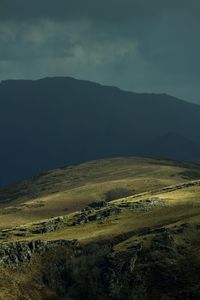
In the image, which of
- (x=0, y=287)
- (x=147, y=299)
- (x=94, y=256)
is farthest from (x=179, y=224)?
(x=0, y=287)

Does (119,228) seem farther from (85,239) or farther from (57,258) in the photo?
(57,258)

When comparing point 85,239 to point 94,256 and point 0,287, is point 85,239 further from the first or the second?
point 0,287

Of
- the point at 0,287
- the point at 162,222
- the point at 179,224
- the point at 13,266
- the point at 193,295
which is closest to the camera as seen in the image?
the point at 193,295

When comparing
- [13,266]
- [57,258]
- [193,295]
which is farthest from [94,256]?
[193,295]

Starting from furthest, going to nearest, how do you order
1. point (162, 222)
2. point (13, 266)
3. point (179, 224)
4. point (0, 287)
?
1. point (162, 222)
2. point (179, 224)
3. point (13, 266)
4. point (0, 287)

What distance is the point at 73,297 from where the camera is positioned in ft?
446

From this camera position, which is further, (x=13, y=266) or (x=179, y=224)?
(x=179, y=224)

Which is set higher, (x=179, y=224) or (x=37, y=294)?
(x=179, y=224)

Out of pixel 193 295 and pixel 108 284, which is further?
pixel 108 284

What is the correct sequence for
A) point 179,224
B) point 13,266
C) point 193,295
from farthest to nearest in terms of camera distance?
1. point 179,224
2. point 13,266
3. point 193,295

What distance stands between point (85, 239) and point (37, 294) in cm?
3464

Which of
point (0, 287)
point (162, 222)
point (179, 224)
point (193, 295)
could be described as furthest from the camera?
point (162, 222)

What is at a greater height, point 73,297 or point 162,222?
point 162,222

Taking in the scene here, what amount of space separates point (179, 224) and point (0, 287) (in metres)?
51.9
